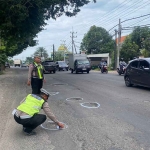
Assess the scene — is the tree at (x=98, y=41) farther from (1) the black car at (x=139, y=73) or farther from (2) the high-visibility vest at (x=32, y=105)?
(2) the high-visibility vest at (x=32, y=105)

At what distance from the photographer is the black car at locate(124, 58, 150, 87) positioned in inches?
533

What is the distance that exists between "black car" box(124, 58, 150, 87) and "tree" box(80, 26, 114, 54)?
211 feet

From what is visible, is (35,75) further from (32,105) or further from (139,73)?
(139,73)

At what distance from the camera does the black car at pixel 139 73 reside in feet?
44.4

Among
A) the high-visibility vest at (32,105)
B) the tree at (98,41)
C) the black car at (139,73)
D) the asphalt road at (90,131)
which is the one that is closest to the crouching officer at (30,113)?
the high-visibility vest at (32,105)

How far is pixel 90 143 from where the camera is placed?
5297 millimetres

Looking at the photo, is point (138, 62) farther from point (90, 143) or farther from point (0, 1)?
point (90, 143)

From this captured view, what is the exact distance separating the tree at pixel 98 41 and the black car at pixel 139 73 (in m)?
64.3

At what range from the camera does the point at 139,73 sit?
1420 centimetres

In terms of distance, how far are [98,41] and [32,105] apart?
77.3 metres

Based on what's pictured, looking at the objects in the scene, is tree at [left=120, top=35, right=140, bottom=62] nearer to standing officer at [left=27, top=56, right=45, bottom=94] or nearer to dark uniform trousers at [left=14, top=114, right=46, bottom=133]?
standing officer at [left=27, top=56, right=45, bottom=94]

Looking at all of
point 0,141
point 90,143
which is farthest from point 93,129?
point 0,141

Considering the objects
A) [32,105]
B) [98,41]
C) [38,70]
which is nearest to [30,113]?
[32,105]

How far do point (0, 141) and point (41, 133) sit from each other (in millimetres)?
953
